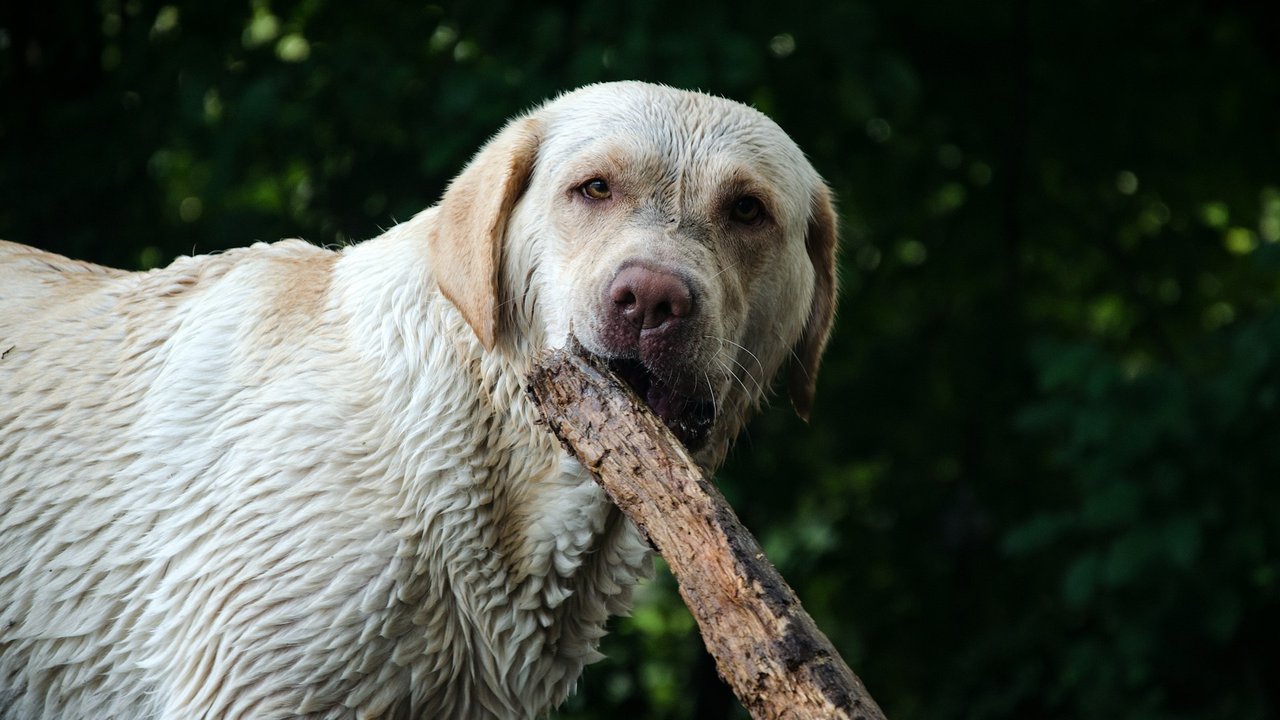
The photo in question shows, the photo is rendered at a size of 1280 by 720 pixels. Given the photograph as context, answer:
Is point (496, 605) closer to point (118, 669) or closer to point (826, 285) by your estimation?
point (118, 669)

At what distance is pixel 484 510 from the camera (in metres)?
3.23

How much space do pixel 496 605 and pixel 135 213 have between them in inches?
169

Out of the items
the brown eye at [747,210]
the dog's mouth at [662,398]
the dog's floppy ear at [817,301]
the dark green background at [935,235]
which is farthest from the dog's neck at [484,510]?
the dark green background at [935,235]

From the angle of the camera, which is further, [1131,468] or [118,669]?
[1131,468]

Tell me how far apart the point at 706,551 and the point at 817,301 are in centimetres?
160

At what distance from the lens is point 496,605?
3.21 metres

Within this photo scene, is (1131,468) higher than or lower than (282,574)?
lower

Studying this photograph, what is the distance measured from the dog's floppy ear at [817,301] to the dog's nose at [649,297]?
100cm

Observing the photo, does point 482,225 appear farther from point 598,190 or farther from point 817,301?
point 817,301

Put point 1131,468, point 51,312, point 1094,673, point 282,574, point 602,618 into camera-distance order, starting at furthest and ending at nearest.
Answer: point 1094,673
point 1131,468
point 51,312
point 602,618
point 282,574

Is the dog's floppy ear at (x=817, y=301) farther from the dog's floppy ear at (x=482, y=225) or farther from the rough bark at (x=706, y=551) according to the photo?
the rough bark at (x=706, y=551)

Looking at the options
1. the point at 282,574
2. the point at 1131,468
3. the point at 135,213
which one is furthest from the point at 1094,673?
the point at 135,213

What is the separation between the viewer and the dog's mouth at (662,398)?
120 inches

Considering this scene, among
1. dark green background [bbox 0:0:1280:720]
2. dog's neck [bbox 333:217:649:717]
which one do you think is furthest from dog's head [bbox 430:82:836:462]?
dark green background [bbox 0:0:1280:720]
